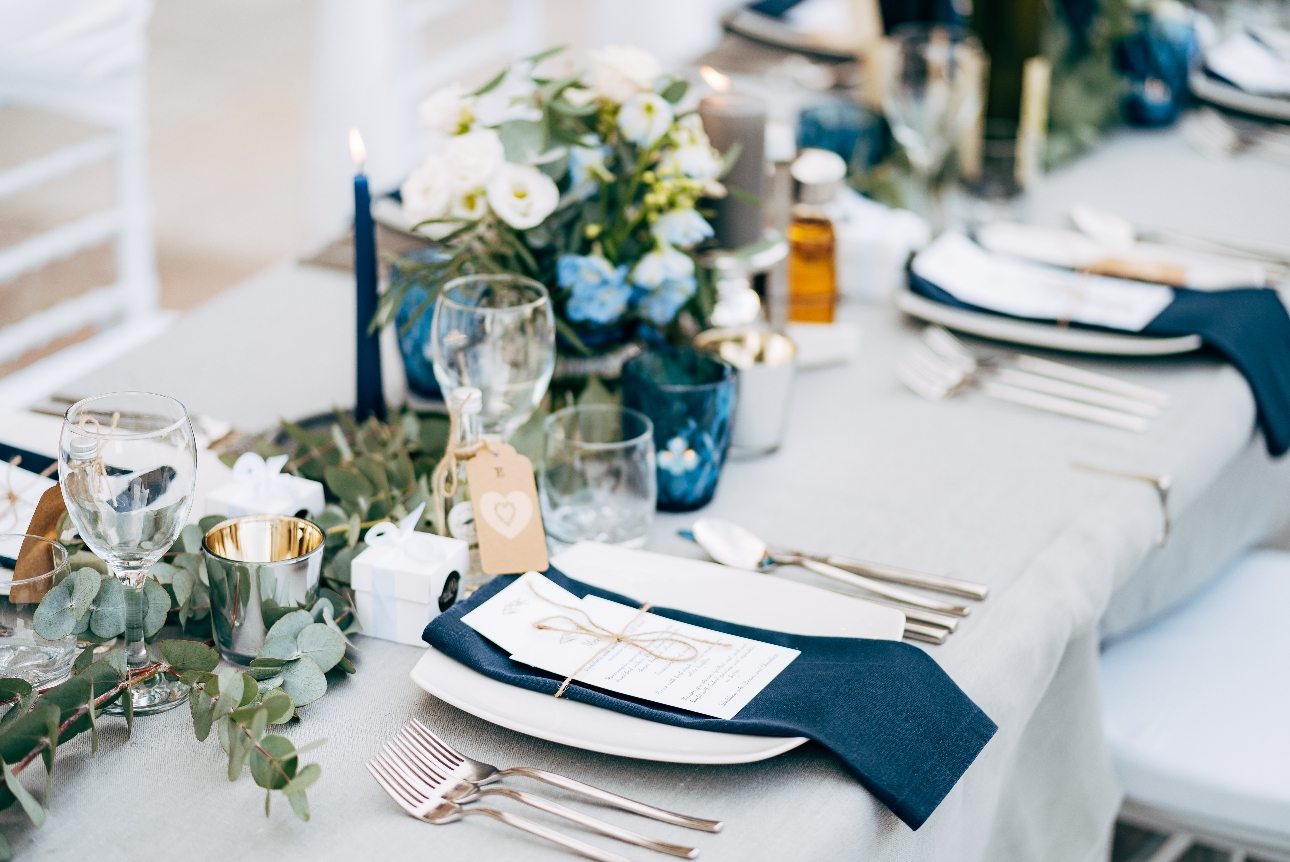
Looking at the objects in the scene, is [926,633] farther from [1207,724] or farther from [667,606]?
[1207,724]

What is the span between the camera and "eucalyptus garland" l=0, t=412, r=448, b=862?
65 centimetres

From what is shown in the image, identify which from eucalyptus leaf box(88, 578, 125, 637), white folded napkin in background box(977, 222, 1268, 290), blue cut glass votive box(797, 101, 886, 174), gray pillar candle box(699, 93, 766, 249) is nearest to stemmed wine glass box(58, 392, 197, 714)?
eucalyptus leaf box(88, 578, 125, 637)

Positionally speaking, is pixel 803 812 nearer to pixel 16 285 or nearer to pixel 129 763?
pixel 129 763

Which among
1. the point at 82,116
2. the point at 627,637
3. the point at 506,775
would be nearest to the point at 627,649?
the point at 627,637

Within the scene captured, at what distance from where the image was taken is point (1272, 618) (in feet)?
4.33

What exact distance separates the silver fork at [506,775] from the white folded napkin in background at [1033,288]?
816 mm

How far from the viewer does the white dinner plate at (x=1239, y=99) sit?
1947 mm

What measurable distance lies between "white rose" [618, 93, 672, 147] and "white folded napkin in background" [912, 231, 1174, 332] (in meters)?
0.47

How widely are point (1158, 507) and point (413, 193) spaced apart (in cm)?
68

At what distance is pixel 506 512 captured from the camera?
2.82ft

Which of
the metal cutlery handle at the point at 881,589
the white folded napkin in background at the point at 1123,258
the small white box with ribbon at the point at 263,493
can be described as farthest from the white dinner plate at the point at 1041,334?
the small white box with ribbon at the point at 263,493

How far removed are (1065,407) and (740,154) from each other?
394 millimetres

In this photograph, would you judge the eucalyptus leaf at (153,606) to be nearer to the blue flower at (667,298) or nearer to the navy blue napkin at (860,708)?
the navy blue napkin at (860,708)

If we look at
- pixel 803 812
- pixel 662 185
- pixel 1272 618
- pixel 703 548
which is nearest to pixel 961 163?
pixel 1272 618
